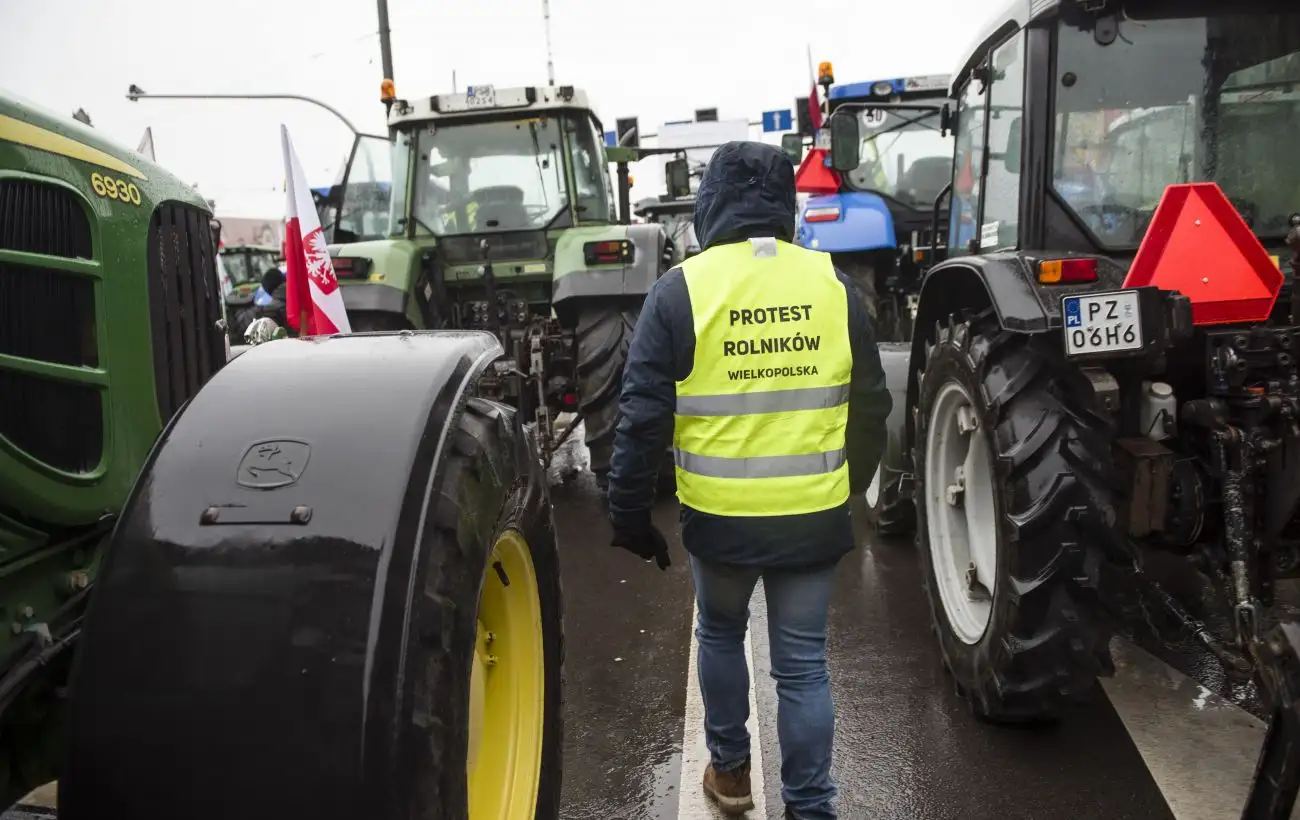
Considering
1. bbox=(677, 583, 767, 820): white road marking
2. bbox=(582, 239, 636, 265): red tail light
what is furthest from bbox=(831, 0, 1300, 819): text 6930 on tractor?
bbox=(582, 239, 636, 265): red tail light

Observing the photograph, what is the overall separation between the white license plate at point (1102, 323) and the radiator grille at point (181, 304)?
7.57 ft

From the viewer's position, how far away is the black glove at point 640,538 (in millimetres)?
2729

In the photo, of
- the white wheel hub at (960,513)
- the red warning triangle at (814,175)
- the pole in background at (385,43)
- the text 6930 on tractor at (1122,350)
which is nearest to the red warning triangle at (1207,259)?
the text 6930 on tractor at (1122,350)

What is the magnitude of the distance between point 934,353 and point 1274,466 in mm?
1212

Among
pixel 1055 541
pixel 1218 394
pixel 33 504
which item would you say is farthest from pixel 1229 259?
pixel 33 504

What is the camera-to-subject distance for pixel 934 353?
12.1ft

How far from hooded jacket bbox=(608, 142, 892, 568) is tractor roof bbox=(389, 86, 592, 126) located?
15.2 feet

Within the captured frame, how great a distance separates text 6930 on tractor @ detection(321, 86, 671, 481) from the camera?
22.1 feet

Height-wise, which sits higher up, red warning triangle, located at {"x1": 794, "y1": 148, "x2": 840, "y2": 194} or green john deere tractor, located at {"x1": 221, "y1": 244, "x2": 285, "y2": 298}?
red warning triangle, located at {"x1": 794, "y1": 148, "x2": 840, "y2": 194}

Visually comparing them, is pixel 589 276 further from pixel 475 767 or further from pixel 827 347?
pixel 475 767

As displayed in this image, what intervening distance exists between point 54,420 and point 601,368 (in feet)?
14.9

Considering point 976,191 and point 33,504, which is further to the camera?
point 976,191

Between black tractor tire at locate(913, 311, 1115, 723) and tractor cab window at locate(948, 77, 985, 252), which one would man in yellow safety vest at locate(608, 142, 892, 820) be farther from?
tractor cab window at locate(948, 77, 985, 252)

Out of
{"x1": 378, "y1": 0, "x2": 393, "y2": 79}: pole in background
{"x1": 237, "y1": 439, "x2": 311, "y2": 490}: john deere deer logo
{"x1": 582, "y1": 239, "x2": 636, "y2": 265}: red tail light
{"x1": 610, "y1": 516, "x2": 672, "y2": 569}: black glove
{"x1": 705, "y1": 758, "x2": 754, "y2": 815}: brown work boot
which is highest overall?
{"x1": 378, "y1": 0, "x2": 393, "y2": 79}: pole in background
